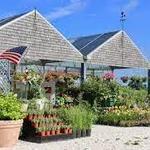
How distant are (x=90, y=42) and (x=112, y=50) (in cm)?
146

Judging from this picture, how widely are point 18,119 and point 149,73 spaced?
86.1 ft

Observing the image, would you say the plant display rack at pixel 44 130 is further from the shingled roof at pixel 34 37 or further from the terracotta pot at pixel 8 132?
the shingled roof at pixel 34 37

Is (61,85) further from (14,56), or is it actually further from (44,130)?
(44,130)

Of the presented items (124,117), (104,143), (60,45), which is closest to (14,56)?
(124,117)

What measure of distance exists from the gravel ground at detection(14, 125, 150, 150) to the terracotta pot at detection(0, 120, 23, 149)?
470mm

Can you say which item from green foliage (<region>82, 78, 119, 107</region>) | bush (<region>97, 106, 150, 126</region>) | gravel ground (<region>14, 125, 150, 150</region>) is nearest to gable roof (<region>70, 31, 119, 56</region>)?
green foliage (<region>82, 78, 119, 107</region>)

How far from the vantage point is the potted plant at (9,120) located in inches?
410

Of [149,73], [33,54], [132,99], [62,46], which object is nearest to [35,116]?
[132,99]

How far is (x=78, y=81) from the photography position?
93.0ft

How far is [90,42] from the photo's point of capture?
3256 centimetres

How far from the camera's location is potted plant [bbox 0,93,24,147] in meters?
10.4

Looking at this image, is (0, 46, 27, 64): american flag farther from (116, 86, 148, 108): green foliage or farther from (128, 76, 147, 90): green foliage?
(128, 76, 147, 90): green foliage

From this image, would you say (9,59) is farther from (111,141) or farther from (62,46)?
(62,46)

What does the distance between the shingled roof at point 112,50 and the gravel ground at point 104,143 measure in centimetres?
1545
